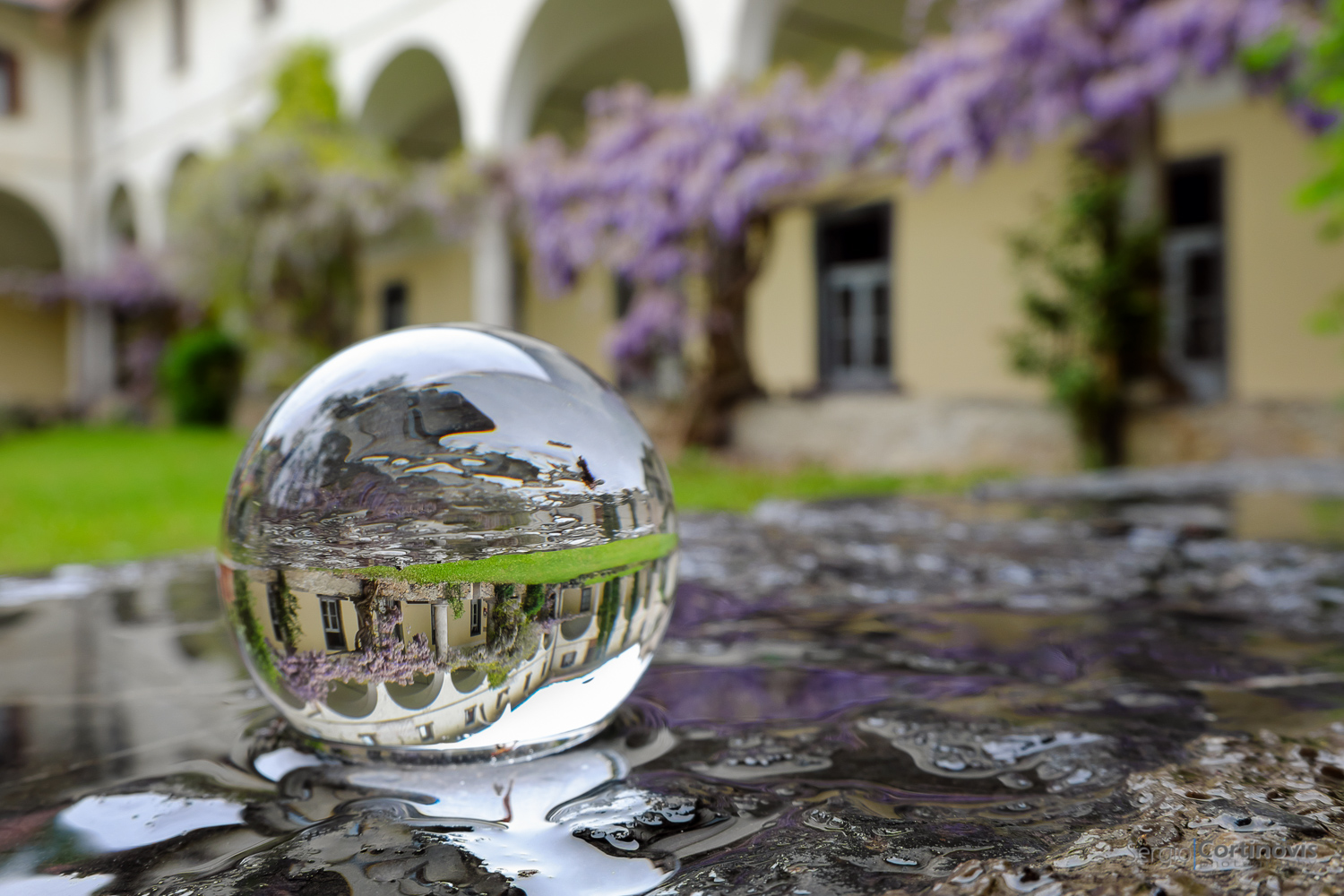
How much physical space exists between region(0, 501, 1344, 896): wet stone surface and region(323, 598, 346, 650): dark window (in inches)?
6.9

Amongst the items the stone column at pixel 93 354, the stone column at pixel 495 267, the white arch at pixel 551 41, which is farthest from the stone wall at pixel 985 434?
the stone column at pixel 93 354

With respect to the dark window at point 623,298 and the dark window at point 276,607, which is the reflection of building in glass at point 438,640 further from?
the dark window at point 623,298

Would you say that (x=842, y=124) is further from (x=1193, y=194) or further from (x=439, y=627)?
(x=439, y=627)

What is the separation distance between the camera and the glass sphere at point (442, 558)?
1112mm

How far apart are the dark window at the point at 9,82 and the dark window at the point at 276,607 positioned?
2588 centimetres

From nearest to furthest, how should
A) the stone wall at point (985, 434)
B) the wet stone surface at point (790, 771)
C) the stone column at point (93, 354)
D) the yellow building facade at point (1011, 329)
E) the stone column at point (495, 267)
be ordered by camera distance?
1. the wet stone surface at point (790, 771)
2. the stone wall at point (985, 434)
3. the yellow building facade at point (1011, 329)
4. the stone column at point (495, 267)
5. the stone column at point (93, 354)

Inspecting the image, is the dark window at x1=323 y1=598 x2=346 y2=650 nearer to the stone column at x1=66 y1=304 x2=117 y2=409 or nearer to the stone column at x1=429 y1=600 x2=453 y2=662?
the stone column at x1=429 y1=600 x2=453 y2=662

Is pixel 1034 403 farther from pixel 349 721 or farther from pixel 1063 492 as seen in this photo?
pixel 349 721

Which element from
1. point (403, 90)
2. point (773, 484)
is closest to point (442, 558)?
point (773, 484)

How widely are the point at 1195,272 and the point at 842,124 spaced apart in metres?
3.73

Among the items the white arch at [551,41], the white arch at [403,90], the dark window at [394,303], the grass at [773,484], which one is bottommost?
the grass at [773,484]

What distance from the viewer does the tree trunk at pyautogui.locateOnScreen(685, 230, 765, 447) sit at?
9336 millimetres

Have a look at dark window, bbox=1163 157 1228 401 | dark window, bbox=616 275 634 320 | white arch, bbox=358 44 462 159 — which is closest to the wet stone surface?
dark window, bbox=1163 157 1228 401

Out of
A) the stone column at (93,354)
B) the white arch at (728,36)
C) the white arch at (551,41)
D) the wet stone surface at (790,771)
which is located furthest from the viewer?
the stone column at (93,354)
